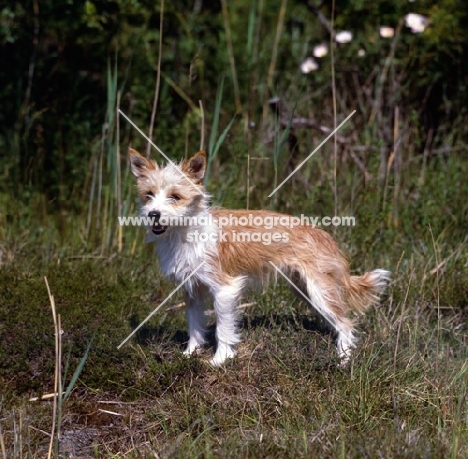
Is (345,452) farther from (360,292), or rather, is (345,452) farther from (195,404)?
(360,292)


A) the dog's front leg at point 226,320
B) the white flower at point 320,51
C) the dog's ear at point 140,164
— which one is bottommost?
the dog's front leg at point 226,320

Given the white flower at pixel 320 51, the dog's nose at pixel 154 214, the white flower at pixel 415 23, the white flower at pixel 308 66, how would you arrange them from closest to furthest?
1. the dog's nose at pixel 154 214
2. the white flower at pixel 415 23
3. the white flower at pixel 308 66
4. the white flower at pixel 320 51

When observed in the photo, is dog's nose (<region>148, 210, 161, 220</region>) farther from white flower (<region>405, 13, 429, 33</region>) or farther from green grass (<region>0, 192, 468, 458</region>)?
white flower (<region>405, 13, 429, 33</region>)

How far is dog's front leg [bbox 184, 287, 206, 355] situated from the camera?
531 centimetres

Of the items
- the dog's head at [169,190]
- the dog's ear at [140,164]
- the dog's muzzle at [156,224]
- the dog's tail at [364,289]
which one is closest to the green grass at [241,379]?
the dog's tail at [364,289]

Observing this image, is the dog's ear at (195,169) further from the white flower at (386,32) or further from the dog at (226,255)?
the white flower at (386,32)

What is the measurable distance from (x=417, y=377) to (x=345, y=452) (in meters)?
0.99

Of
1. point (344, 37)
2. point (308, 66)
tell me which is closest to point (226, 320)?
point (344, 37)

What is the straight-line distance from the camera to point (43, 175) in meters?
7.80

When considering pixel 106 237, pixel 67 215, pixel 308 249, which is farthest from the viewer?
pixel 67 215

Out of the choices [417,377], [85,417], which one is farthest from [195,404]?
[417,377]

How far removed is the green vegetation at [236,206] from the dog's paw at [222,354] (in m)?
0.09

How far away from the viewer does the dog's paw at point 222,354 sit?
504cm

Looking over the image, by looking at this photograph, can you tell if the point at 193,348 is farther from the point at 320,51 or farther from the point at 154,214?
the point at 320,51
